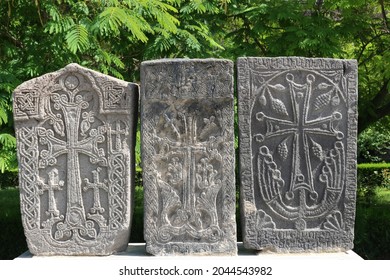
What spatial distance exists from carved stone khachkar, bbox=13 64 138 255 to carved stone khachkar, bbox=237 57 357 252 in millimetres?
880

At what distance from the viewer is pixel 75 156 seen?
14.9ft

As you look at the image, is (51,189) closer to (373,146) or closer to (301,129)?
(301,129)

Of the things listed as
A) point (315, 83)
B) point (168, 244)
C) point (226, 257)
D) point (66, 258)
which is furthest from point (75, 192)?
point (315, 83)

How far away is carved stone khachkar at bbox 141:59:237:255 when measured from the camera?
4.46 meters

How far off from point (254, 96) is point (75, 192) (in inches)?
57.8

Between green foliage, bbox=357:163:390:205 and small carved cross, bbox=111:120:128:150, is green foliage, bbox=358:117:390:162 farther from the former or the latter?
small carved cross, bbox=111:120:128:150

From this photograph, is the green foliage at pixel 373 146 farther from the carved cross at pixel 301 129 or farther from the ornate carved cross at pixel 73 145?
the ornate carved cross at pixel 73 145

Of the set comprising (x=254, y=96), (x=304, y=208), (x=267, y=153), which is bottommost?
(x=304, y=208)

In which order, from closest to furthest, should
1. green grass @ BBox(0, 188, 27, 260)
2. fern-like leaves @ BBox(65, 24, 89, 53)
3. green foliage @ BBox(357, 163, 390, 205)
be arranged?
1. fern-like leaves @ BBox(65, 24, 89, 53)
2. green grass @ BBox(0, 188, 27, 260)
3. green foliage @ BBox(357, 163, 390, 205)

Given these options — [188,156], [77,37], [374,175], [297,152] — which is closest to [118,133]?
[188,156]

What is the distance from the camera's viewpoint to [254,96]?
450 centimetres

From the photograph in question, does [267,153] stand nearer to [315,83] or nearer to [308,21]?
[315,83]

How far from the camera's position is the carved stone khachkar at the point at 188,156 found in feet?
14.6

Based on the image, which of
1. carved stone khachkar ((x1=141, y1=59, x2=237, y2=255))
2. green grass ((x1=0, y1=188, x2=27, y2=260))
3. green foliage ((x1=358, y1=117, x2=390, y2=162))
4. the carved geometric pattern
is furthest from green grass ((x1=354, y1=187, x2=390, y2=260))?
green foliage ((x1=358, y1=117, x2=390, y2=162))
